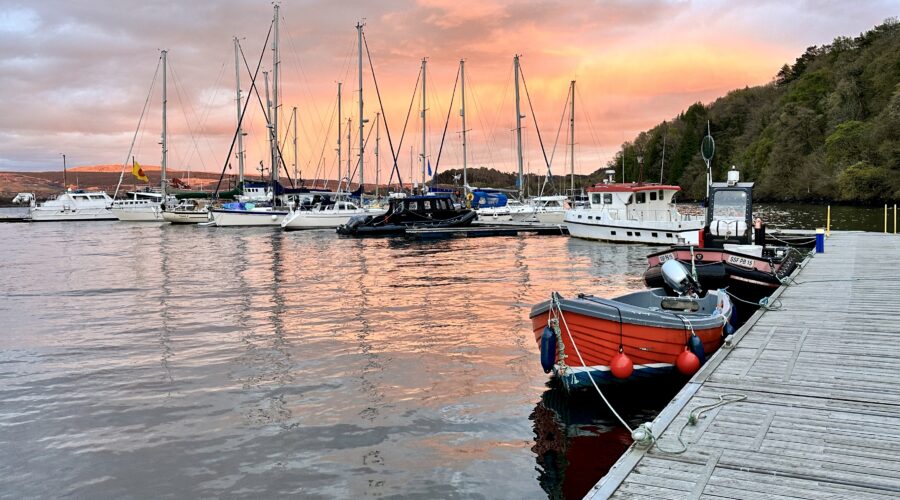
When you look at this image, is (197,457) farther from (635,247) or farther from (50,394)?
(635,247)

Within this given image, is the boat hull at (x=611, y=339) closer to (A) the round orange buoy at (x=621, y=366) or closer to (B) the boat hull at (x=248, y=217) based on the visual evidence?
(A) the round orange buoy at (x=621, y=366)

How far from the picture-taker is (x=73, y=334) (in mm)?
15711

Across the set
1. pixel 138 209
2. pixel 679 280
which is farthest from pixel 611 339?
pixel 138 209

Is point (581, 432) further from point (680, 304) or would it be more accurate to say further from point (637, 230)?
point (637, 230)

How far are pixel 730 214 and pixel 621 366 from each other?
41.1 ft

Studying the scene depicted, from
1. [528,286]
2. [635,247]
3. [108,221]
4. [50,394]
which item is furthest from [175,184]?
[50,394]

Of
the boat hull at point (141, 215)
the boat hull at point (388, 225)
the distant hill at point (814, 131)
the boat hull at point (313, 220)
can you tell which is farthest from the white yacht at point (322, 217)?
the distant hill at point (814, 131)

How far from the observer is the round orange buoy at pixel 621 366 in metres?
9.56

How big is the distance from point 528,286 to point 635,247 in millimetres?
15272

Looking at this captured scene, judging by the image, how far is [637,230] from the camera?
120 feet

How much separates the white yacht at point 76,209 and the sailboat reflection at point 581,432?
283 ft

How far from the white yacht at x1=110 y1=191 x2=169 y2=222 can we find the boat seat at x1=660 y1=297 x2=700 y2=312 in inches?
2966

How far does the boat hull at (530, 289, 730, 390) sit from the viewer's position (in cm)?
980

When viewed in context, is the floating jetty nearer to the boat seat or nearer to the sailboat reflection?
the boat seat
